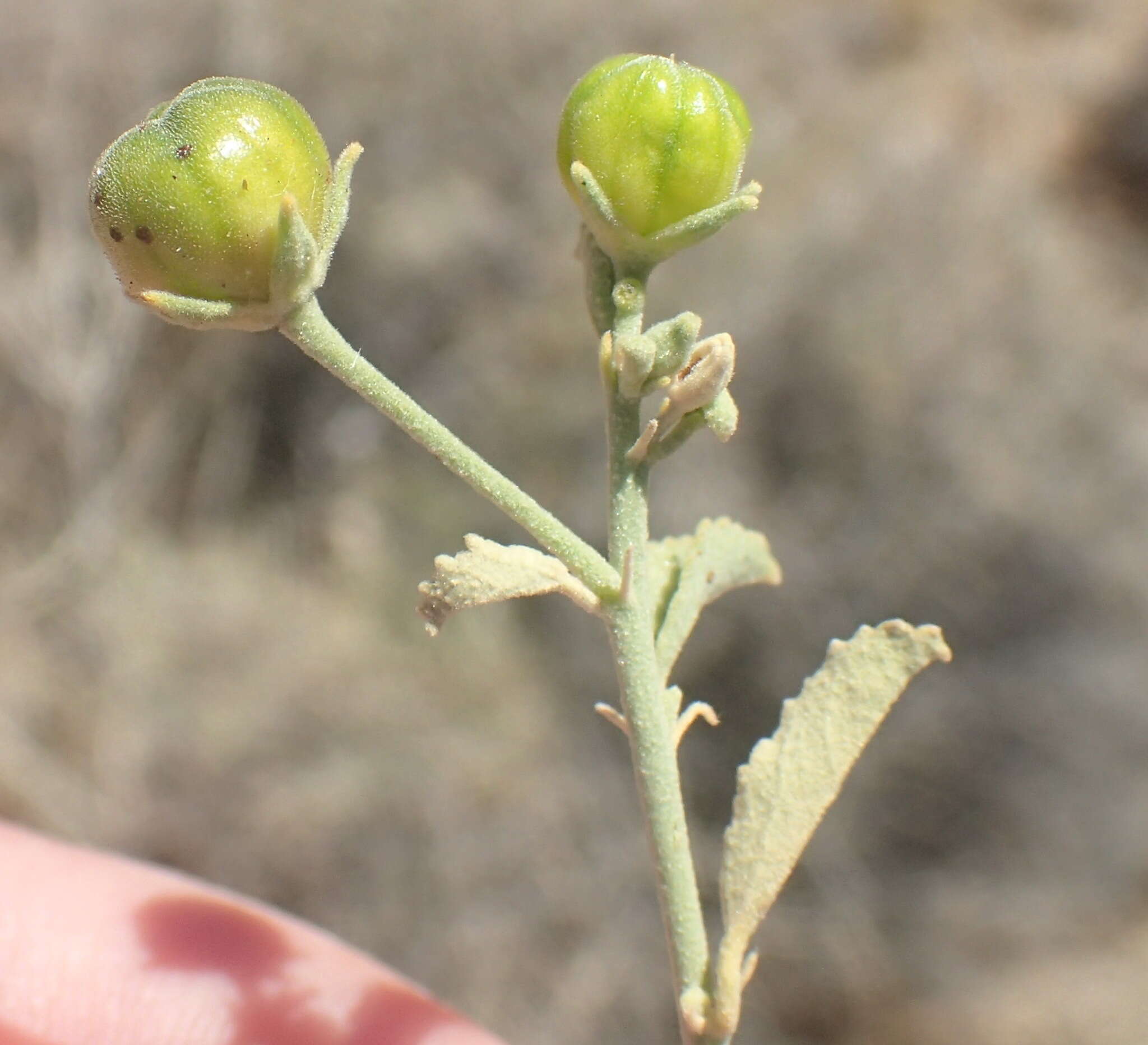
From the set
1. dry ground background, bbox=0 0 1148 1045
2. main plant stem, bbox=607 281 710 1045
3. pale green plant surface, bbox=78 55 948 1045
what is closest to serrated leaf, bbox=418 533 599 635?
pale green plant surface, bbox=78 55 948 1045

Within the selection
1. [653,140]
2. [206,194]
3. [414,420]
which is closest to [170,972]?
[414,420]

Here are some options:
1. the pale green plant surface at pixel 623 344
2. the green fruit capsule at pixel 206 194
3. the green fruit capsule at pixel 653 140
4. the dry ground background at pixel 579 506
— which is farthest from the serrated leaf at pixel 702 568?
the dry ground background at pixel 579 506

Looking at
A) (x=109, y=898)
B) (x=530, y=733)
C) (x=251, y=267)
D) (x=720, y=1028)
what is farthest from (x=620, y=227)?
(x=530, y=733)

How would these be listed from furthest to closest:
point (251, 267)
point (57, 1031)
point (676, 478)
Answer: point (676, 478) → point (57, 1031) → point (251, 267)

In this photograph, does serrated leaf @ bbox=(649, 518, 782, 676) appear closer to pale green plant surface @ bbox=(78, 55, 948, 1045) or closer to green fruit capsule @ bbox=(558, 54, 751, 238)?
pale green plant surface @ bbox=(78, 55, 948, 1045)

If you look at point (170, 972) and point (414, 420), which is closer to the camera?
point (414, 420)

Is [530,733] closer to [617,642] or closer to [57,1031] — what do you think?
[57,1031]

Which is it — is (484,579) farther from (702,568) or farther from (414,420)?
(702,568)
